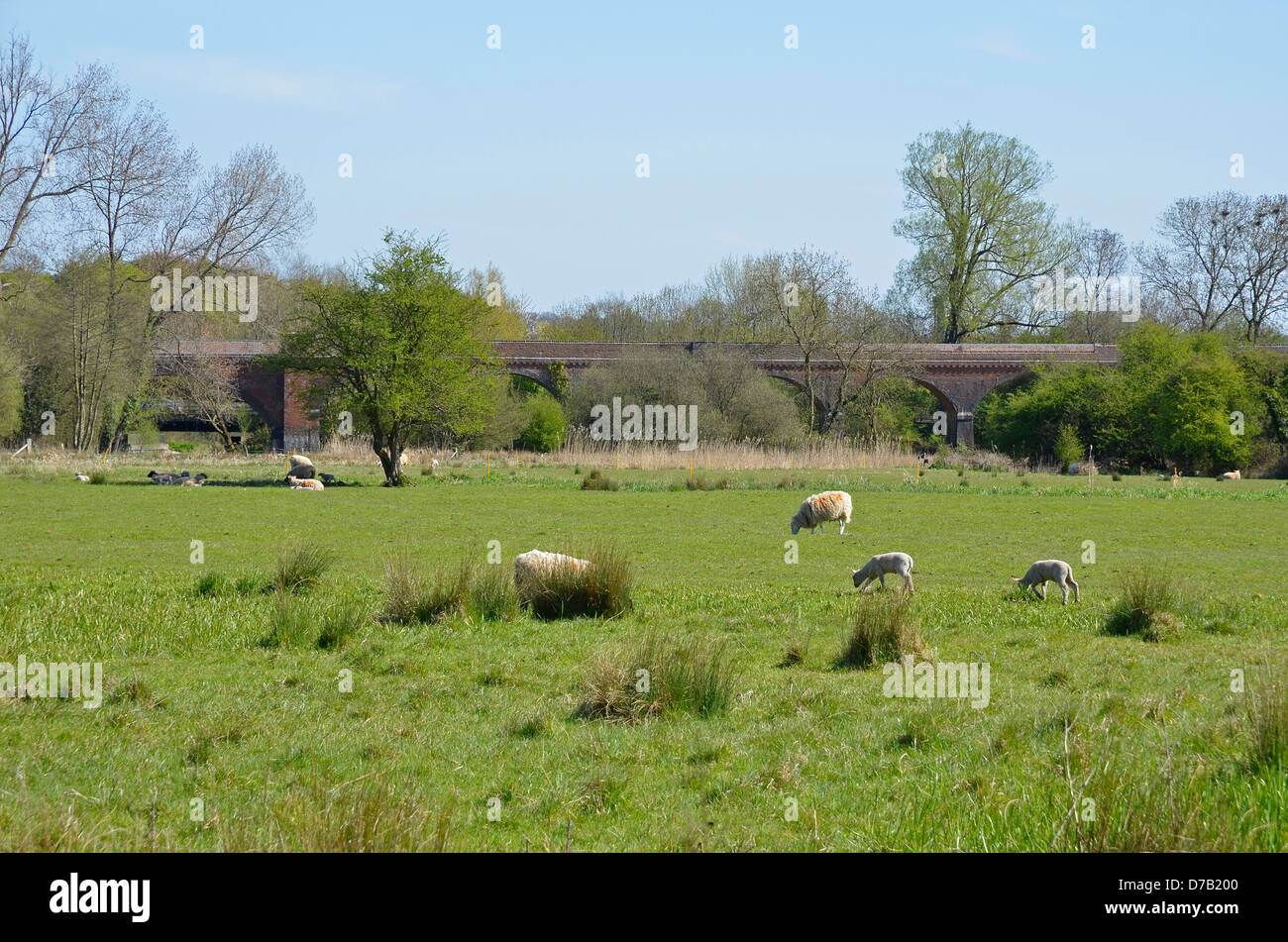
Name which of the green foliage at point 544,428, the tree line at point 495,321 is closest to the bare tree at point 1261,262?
the tree line at point 495,321

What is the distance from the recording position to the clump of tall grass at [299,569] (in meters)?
14.5

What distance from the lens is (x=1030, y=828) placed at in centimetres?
553

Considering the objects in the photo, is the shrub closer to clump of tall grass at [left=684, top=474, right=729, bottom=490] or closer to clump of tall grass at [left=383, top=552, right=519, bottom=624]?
clump of tall grass at [left=684, top=474, right=729, bottom=490]

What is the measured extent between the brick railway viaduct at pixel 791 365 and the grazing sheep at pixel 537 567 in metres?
50.7

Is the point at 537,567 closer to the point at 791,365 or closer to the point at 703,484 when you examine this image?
the point at 703,484

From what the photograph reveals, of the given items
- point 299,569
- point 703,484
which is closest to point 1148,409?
point 703,484

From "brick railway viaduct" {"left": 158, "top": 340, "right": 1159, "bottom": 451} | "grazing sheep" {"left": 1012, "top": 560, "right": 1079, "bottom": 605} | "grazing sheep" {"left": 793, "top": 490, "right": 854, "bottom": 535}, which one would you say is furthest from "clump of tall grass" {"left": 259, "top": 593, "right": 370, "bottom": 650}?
"brick railway viaduct" {"left": 158, "top": 340, "right": 1159, "bottom": 451}

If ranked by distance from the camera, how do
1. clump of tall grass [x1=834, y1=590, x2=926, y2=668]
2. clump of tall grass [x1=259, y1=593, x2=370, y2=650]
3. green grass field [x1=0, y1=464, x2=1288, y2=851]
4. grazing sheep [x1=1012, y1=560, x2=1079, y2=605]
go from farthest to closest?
1. grazing sheep [x1=1012, y1=560, x2=1079, y2=605]
2. clump of tall grass [x1=259, y1=593, x2=370, y2=650]
3. clump of tall grass [x1=834, y1=590, x2=926, y2=668]
4. green grass field [x1=0, y1=464, x2=1288, y2=851]

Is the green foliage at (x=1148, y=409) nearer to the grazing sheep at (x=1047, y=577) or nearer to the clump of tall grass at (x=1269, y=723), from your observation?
the grazing sheep at (x=1047, y=577)

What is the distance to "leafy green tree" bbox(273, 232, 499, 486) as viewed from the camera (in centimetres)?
3853

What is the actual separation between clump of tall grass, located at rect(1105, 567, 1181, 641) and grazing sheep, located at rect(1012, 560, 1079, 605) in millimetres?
1080

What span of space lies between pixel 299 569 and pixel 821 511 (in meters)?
12.4

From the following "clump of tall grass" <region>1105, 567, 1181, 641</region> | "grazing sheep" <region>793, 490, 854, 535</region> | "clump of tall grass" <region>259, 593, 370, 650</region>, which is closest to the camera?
"clump of tall grass" <region>259, 593, 370, 650</region>
